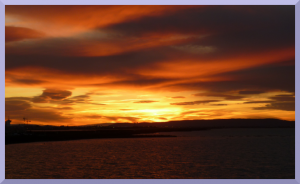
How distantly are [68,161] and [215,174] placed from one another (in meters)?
24.7

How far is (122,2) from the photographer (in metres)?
21.1

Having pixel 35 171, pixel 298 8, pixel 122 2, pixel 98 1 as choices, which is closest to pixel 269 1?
pixel 298 8

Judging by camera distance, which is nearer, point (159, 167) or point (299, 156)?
point (299, 156)

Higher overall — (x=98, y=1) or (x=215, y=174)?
(x=98, y=1)

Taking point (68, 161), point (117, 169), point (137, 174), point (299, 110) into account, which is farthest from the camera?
point (68, 161)

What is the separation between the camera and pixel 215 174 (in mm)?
35219

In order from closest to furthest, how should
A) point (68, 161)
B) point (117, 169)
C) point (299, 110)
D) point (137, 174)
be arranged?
point (299, 110) → point (137, 174) → point (117, 169) → point (68, 161)

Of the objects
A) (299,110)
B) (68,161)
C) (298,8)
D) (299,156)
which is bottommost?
(68,161)

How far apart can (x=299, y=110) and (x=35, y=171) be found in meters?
32.2

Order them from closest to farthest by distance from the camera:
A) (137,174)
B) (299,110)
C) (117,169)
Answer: (299,110) → (137,174) → (117,169)

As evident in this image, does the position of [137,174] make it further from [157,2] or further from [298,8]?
[298,8]

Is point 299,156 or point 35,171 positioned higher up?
point 299,156

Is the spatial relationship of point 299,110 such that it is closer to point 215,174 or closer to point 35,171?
point 215,174

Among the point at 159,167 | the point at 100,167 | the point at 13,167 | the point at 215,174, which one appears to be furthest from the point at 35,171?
the point at 215,174
